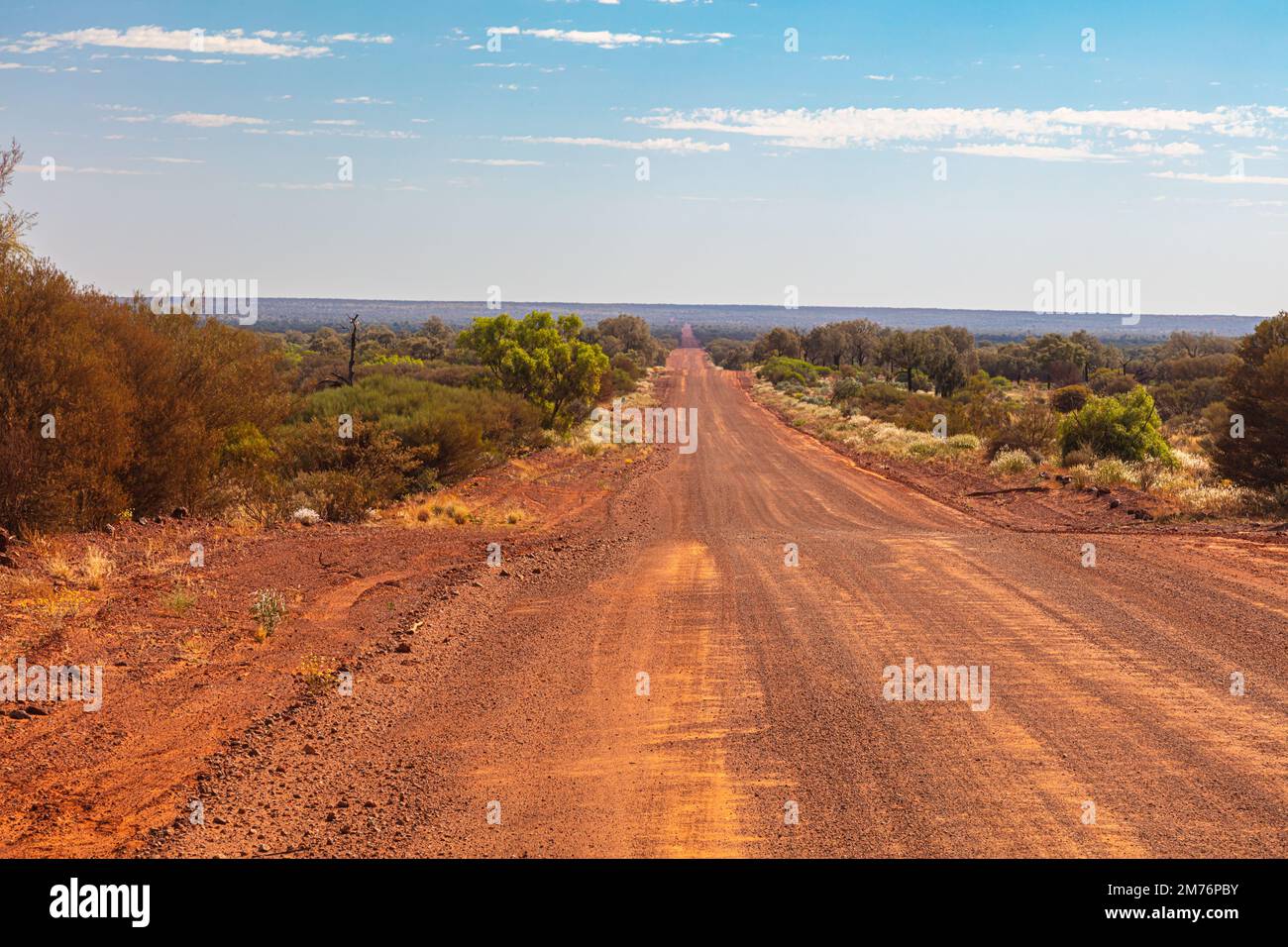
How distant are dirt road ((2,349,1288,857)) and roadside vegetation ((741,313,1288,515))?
22.6 feet

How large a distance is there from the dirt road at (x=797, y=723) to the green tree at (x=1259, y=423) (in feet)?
22.0

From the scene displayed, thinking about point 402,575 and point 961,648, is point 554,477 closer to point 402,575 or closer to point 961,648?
point 402,575

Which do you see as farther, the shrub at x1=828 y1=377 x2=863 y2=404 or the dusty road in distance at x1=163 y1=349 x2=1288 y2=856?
the shrub at x1=828 y1=377 x2=863 y2=404

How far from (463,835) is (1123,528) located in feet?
49.9

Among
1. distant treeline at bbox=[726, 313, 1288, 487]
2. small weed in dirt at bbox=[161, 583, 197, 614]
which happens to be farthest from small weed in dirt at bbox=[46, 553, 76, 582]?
distant treeline at bbox=[726, 313, 1288, 487]

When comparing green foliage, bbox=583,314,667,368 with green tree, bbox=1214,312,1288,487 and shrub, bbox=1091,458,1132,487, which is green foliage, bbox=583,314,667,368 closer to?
shrub, bbox=1091,458,1132,487

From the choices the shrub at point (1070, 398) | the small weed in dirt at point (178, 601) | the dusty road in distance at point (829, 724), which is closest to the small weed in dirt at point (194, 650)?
the small weed in dirt at point (178, 601)

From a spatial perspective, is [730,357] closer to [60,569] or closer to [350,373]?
[350,373]

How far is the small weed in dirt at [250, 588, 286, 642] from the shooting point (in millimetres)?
9898

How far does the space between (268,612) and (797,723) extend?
555 centimetres

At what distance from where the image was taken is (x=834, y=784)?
21.0ft

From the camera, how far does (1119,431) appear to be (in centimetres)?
2664


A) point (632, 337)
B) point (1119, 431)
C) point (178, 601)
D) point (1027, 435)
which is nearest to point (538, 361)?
point (1027, 435)
